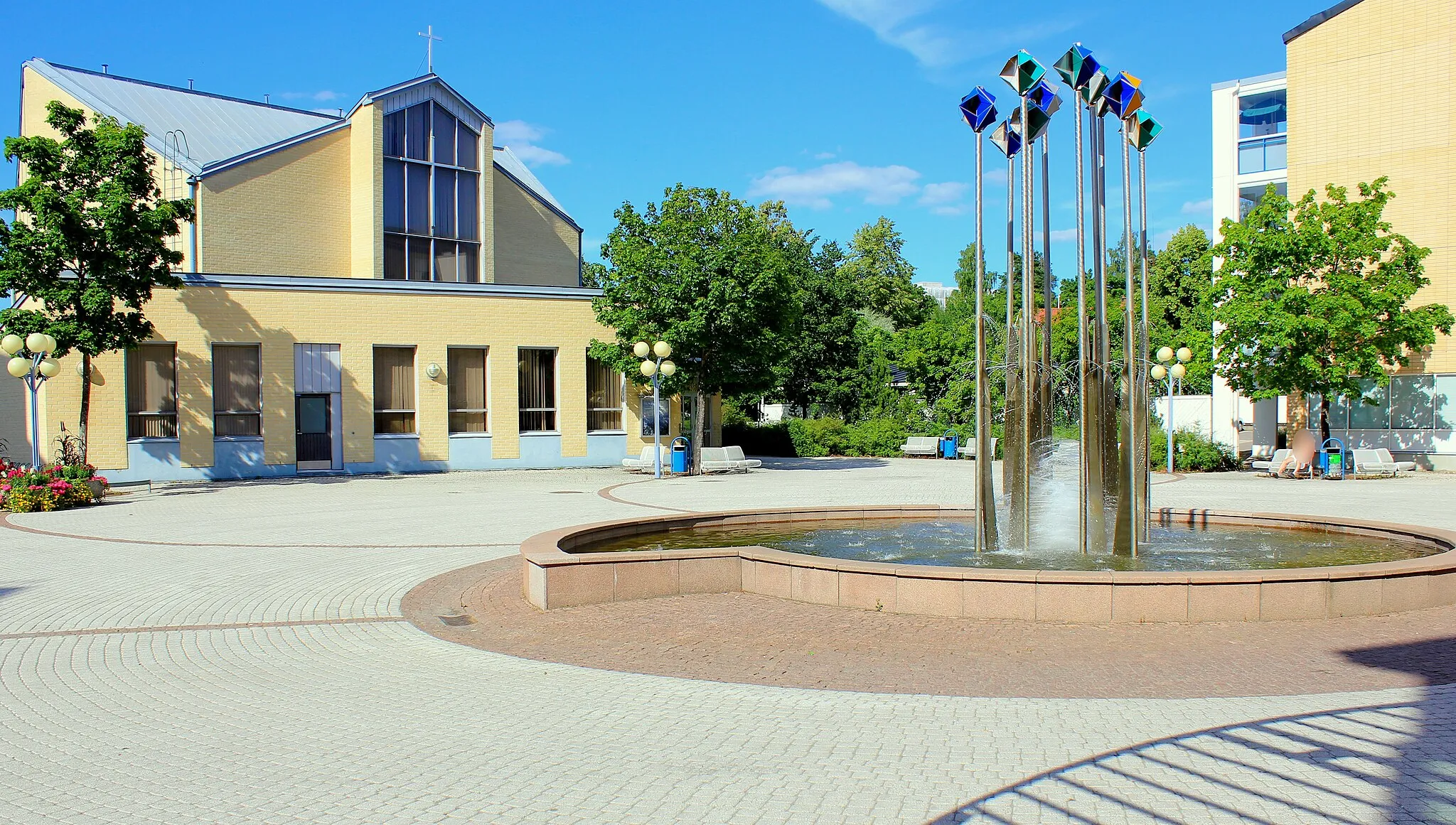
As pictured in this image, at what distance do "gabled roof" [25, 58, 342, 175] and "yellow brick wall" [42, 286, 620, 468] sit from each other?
6.44m

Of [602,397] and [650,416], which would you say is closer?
[602,397]

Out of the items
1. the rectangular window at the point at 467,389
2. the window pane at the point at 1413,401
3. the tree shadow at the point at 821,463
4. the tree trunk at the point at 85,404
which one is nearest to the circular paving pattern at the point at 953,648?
the tree trunk at the point at 85,404

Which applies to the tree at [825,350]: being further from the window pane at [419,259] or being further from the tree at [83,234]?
the tree at [83,234]

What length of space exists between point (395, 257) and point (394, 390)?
20.9ft

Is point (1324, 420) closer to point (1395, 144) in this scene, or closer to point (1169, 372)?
point (1169, 372)

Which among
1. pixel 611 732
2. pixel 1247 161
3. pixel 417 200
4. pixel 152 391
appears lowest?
pixel 611 732

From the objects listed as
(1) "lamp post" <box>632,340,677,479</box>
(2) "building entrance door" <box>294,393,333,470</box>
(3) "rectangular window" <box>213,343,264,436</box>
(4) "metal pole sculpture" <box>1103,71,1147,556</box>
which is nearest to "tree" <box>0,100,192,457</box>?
(3) "rectangular window" <box>213,343,264,436</box>

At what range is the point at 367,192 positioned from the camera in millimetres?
31703

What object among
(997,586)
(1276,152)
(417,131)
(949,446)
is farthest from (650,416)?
(997,586)

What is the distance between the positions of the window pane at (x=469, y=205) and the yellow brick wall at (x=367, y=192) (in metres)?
2.67

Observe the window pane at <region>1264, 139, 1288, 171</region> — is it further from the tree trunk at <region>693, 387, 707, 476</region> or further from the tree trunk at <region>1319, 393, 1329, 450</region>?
the tree trunk at <region>693, 387, 707, 476</region>

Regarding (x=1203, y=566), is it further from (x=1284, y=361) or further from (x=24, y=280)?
(x=24, y=280)

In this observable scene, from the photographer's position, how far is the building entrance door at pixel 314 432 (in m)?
26.6

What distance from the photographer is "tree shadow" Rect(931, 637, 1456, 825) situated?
4.21m
